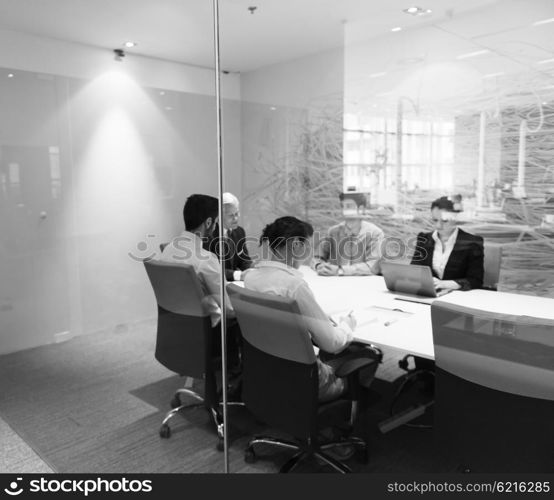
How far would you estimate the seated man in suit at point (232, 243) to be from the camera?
190cm

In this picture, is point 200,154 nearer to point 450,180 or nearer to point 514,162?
point 450,180

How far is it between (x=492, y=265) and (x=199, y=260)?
4.01 ft

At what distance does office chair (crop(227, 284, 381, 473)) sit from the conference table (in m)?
0.11

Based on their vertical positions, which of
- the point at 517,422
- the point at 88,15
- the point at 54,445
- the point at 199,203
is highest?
the point at 88,15

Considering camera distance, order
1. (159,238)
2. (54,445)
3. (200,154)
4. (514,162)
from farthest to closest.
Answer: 1. (54,445)
2. (159,238)
3. (200,154)
4. (514,162)

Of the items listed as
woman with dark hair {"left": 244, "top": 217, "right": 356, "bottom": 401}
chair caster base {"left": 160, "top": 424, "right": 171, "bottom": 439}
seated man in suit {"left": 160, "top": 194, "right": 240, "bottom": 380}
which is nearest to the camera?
woman with dark hair {"left": 244, "top": 217, "right": 356, "bottom": 401}

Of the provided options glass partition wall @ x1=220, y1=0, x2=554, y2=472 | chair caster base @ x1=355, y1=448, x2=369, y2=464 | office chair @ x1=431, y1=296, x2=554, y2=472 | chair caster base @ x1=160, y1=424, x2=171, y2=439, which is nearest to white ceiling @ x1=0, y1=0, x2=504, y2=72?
glass partition wall @ x1=220, y1=0, x2=554, y2=472

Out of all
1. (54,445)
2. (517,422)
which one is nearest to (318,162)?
(517,422)

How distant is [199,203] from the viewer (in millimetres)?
1984

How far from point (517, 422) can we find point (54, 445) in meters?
2.05

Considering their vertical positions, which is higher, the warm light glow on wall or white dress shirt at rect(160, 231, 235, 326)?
the warm light glow on wall

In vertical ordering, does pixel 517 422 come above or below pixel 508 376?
below

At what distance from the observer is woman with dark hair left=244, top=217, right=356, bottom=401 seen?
173cm

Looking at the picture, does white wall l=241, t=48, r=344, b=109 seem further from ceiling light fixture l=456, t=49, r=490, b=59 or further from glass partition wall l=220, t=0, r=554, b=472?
ceiling light fixture l=456, t=49, r=490, b=59
